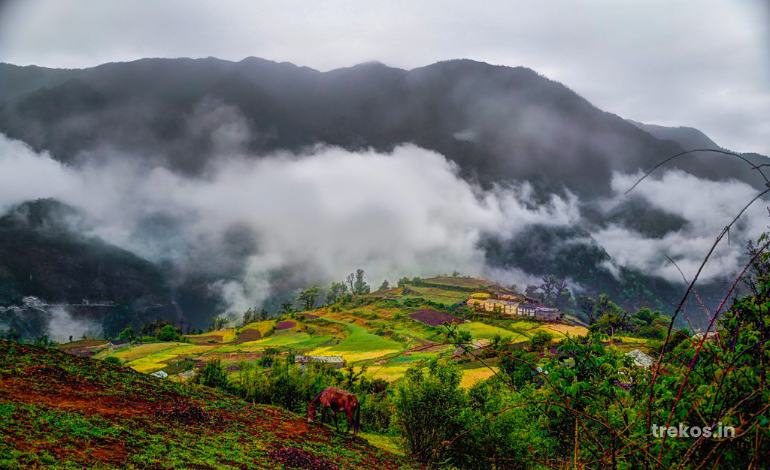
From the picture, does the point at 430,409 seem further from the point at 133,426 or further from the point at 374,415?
the point at 374,415

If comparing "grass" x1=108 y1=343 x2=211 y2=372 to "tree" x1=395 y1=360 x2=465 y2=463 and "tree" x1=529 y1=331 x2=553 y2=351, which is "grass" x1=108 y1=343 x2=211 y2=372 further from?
"tree" x1=529 y1=331 x2=553 y2=351

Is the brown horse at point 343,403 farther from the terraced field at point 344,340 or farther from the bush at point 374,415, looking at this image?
the terraced field at point 344,340

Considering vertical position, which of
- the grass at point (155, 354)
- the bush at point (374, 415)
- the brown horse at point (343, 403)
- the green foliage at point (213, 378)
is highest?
the brown horse at point (343, 403)

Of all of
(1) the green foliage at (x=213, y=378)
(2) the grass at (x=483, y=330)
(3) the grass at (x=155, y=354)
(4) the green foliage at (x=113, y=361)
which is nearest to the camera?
(4) the green foliage at (x=113, y=361)

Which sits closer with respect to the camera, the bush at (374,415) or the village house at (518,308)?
the bush at (374,415)

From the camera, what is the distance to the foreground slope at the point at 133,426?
33.9 ft

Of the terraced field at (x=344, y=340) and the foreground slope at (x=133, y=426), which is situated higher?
the foreground slope at (x=133, y=426)

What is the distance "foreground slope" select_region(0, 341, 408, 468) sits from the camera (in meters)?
10.3

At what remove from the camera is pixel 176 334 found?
433ft

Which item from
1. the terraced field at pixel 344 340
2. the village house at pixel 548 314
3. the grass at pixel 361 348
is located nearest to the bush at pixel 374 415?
the terraced field at pixel 344 340

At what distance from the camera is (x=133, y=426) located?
12.9 m

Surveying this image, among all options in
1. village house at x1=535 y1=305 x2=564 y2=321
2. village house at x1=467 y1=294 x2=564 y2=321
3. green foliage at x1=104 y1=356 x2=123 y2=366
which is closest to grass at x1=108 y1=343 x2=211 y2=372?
green foliage at x1=104 y1=356 x2=123 y2=366

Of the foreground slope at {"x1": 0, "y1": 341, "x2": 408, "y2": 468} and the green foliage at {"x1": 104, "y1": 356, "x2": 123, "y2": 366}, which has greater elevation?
the foreground slope at {"x1": 0, "y1": 341, "x2": 408, "y2": 468}

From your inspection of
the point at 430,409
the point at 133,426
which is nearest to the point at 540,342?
the point at 430,409
